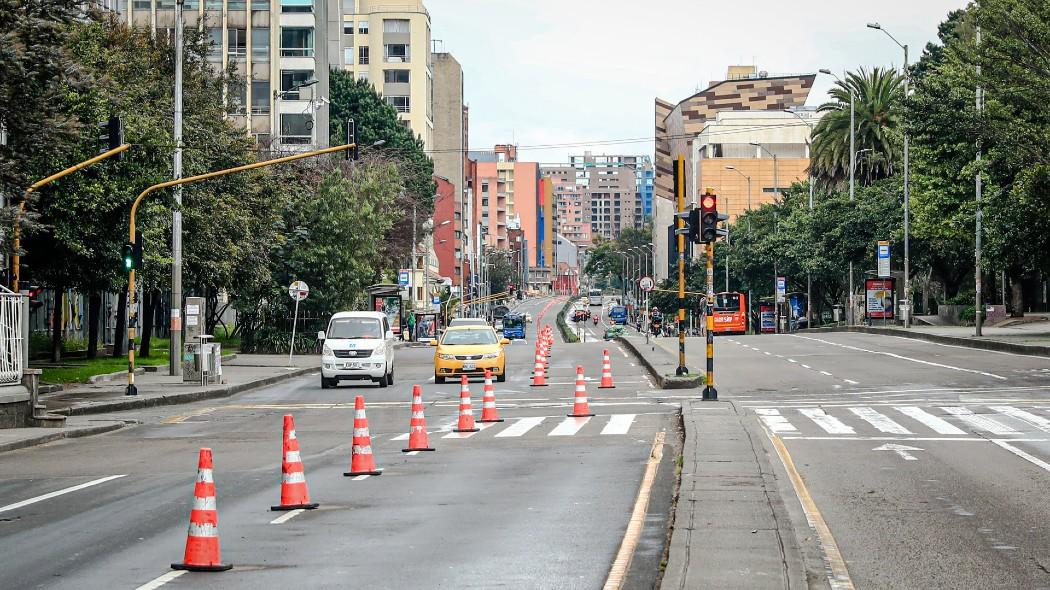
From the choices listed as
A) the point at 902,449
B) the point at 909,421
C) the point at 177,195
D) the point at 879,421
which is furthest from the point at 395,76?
the point at 902,449

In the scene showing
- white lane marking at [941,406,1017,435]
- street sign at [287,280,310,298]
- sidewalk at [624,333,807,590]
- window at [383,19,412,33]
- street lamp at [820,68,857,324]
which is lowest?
white lane marking at [941,406,1017,435]

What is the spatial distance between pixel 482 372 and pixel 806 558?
90.3ft

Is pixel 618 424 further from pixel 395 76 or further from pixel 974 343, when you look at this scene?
pixel 395 76

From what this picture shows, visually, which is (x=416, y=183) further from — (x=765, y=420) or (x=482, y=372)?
(x=765, y=420)

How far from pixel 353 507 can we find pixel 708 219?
14958mm

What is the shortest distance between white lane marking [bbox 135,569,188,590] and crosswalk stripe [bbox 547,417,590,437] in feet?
38.0

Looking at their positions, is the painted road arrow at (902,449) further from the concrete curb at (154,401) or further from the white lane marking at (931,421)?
the concrete curb at (154,401)

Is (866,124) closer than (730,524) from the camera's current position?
No

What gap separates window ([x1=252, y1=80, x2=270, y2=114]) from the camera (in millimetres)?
87750

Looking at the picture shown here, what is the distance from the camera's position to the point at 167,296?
247ft

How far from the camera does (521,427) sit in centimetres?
2203

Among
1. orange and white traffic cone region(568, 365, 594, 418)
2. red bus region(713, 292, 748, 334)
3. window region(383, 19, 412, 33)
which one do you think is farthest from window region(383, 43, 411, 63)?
orange and white traffic cone region(568, 365, 594, 418)

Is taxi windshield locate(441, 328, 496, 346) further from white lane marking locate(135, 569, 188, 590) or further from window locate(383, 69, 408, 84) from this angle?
window locate(383, 69, 408, 84)

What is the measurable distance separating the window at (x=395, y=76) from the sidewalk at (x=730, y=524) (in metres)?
119
